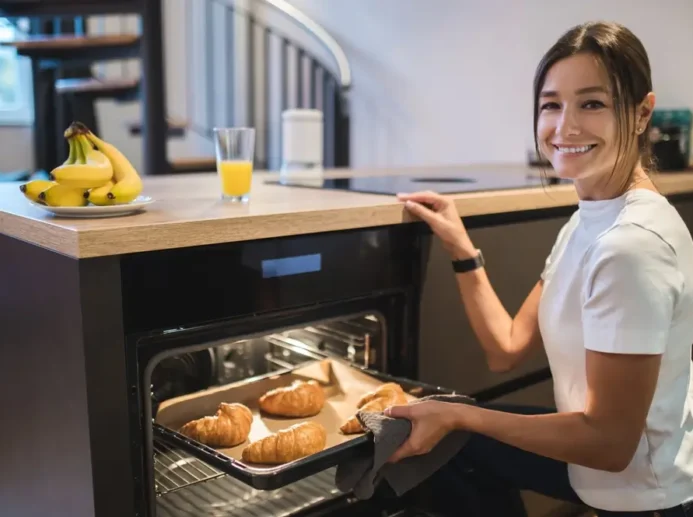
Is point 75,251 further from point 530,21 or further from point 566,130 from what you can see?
point 530,21

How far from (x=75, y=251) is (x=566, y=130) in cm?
72

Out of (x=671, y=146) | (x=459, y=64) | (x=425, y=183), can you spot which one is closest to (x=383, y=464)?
(x=425, y=183)

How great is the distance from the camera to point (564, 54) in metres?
1.08

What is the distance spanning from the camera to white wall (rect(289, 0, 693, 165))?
2338 mm

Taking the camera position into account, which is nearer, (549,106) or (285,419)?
(549,106)

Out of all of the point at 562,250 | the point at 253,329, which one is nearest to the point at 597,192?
the point at 562,250

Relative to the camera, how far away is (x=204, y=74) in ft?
15.9

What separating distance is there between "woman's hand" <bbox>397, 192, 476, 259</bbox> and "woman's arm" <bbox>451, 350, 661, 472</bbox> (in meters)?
0.36

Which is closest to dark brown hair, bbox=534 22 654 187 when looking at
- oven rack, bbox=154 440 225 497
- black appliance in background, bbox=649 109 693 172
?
oven rack, bbox=154 440 225 497

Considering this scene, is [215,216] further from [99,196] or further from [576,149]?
[576,149]

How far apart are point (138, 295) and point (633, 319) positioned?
67 cm

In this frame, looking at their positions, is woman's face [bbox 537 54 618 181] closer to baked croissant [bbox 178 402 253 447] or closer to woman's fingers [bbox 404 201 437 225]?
woman's fingers [bbox 404 201 437 225]

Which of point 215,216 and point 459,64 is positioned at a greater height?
point 459,64

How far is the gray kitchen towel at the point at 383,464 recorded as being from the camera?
40.1 inches
